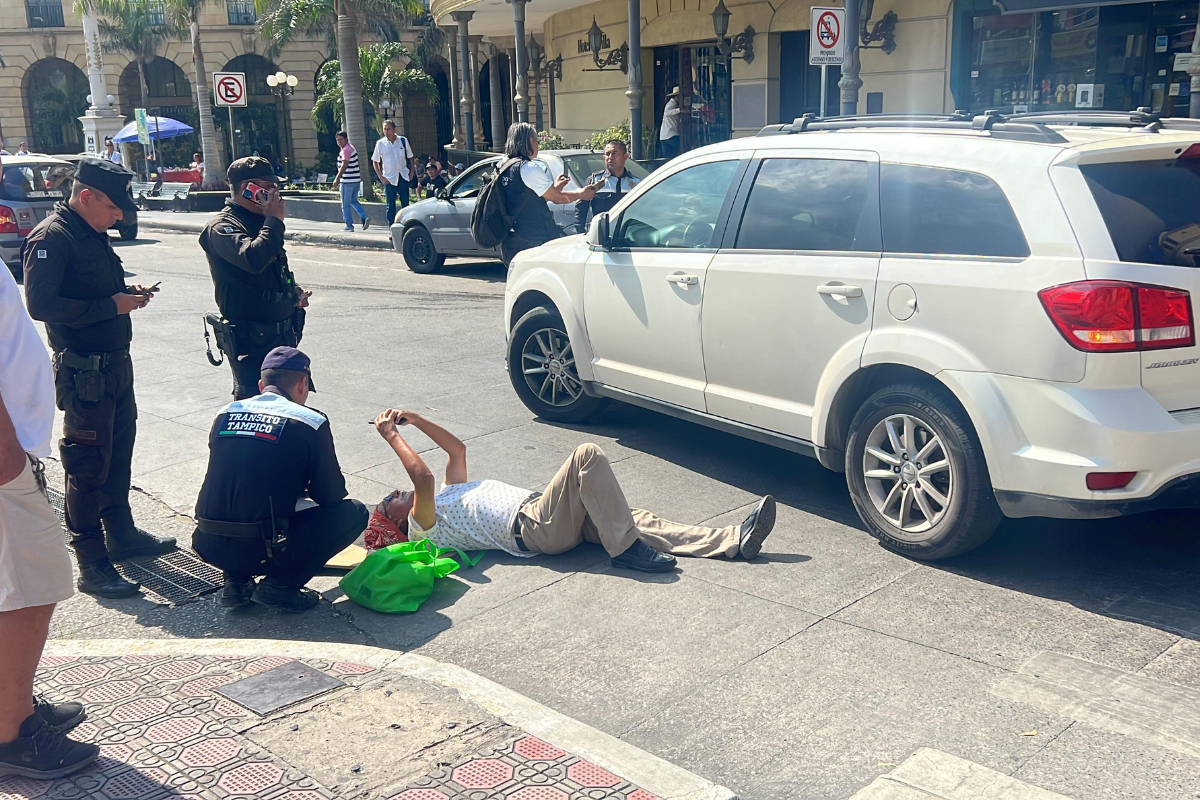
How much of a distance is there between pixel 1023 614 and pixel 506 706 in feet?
7.06

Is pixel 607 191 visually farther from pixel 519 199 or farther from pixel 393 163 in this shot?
pixel 393 163

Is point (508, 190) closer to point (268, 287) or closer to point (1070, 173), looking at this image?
point (268, 287)

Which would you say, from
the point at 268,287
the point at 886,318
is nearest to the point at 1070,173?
the point at 886,318

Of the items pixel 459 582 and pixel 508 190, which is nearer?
pixel 459 582

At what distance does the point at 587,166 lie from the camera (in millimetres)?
14492

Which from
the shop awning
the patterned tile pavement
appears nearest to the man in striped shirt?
the shop awning

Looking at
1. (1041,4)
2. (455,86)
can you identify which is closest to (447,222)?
(1041,4)

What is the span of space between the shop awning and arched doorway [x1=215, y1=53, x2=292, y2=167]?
3833 centimetres

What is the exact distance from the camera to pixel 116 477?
5434 millimetres

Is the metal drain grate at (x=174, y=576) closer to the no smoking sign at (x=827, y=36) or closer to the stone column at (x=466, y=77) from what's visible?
the no smoking sign at (x=827, y=36)

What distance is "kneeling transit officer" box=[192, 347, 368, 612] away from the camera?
465 centimetres

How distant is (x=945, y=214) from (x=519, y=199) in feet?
20.4

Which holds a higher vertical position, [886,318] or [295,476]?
[886,318]

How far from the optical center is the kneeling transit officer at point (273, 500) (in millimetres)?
4648
